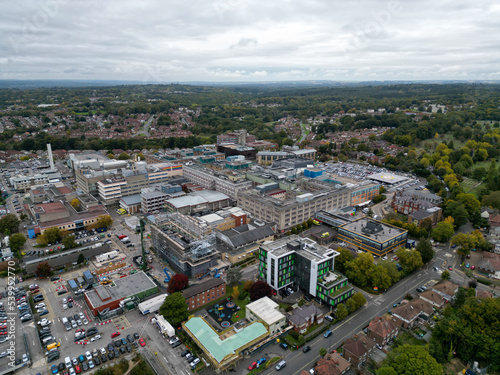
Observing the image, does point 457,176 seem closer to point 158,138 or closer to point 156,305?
point 156,305

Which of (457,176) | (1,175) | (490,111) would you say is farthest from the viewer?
(490,111)

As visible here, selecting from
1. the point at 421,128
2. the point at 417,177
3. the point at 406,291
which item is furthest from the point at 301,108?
the point at 406,291

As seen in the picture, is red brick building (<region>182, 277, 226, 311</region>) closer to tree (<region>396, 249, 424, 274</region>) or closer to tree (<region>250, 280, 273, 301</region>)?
tree (<region>250, 280, 273, 301</region>)

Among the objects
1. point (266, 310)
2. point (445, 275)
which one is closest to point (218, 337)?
point (266, 310)

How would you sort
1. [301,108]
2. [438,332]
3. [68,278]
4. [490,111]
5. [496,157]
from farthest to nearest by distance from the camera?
[301,108] < [490,111] < [496,157] < [68,278] < [438,332]

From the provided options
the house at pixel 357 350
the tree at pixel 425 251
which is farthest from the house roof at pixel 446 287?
the house at pixel 357 350

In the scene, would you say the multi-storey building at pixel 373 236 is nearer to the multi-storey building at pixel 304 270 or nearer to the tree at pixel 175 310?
the multi-storey building at pixel 304 270
